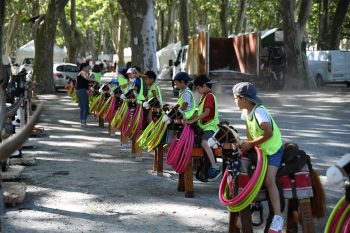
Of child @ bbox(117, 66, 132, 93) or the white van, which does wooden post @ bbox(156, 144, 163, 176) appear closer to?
child @ bbox(117, 66, 132, 93)

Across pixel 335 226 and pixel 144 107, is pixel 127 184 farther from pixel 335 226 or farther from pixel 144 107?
pixel 335 226

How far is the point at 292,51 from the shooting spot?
2986cm

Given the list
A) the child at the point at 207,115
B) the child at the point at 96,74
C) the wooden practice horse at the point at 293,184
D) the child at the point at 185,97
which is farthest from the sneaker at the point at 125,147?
the wooden practice horse at the point at 293,184

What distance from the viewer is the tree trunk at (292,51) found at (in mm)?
29828

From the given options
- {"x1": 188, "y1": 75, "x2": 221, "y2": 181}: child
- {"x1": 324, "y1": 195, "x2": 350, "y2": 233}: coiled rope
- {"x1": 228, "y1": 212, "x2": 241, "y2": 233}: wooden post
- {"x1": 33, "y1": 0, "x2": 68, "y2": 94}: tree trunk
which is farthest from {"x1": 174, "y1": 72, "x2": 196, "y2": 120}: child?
{"x1": 33, "y1": 0, "x2": 68, "y2": 94}: tree trunk

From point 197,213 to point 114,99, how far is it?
6765 millimetres

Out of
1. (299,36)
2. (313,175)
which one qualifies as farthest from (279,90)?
(313,175)

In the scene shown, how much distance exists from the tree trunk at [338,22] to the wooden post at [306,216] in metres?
31.5

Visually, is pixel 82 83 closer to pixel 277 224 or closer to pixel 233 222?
pixel 233 222

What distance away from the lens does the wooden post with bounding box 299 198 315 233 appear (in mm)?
5477

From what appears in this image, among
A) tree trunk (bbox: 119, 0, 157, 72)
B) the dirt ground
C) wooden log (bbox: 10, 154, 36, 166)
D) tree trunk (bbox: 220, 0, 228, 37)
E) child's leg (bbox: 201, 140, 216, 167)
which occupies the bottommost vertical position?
the dirt ground

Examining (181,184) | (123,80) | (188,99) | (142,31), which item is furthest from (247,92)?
(142,31)

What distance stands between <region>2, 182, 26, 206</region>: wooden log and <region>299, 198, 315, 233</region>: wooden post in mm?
3399

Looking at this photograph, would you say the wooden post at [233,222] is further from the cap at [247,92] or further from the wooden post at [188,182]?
the wooden post at [188,182]
